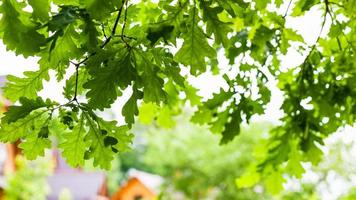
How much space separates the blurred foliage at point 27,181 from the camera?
9.42m

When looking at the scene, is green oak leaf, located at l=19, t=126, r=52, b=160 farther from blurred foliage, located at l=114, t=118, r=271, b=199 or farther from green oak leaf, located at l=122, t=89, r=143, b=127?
blurred foliage, located at l=114, t=118, r=271, b=199

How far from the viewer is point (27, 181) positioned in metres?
9.50

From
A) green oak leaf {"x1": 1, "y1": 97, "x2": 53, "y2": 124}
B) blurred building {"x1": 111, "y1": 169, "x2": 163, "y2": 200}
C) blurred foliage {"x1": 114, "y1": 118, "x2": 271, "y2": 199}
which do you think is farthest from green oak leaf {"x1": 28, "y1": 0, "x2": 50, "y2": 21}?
blurred building {"x1": 111, "y1": 169, "x2": 163, "y2": 200}

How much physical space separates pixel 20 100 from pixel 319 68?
2.98ft

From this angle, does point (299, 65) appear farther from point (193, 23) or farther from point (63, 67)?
point (63, 67)

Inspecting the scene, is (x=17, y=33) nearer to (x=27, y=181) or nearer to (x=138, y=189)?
(x=27, y=181)

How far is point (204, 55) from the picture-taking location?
1037mm

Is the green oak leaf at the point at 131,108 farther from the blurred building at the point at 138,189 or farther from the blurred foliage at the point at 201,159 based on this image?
the blurred building at the point at 138,189

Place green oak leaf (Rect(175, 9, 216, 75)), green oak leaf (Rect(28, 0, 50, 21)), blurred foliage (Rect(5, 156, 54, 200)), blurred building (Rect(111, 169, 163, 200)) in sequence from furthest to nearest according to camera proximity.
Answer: blurred building (Rect(111, 169, 163, 200)) → blurred foliage (Rect(5, 156, 54, 200)) → green oak leaf (Rect(175, 9, 216, 75)) → green oak leaf (Rect(28, 0, 50, 21))

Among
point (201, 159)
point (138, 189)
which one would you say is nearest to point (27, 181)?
point (201, 159)

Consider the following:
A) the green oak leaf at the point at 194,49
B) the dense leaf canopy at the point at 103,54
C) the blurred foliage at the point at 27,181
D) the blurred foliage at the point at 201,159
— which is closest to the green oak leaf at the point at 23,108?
the dense leaf canopy at the point at 103,54

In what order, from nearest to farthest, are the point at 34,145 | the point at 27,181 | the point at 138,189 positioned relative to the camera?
the point at 34,145
the point at 27,181
the point at 138,189

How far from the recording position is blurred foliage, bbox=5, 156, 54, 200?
9.42m

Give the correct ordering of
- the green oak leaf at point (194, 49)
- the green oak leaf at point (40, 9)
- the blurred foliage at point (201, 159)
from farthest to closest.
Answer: the blurred foliage at point (201, 159) < the green oak leaf at point (194, 49) < the green oak leaf at point (40, 9)
